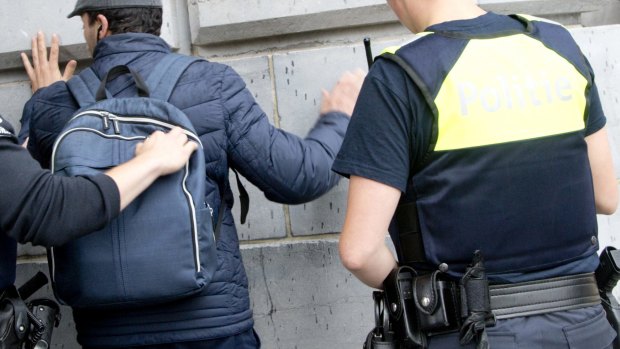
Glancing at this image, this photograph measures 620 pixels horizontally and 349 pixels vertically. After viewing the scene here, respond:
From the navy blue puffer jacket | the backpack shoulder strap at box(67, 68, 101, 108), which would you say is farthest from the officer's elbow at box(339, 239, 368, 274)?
the backpack shoulder strap at box(67, 68, 101, 108)

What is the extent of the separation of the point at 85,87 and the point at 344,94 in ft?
2.93

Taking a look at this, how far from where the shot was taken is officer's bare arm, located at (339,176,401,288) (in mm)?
1813

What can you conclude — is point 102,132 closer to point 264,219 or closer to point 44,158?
point 44,158

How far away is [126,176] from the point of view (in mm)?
2080

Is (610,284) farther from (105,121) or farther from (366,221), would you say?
(105,121)

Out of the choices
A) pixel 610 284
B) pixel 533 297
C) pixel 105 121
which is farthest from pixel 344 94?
pixel 533 297

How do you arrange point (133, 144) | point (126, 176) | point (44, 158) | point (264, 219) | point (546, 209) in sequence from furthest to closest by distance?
1. point (264, 219)
2. point (44, 158)
3. point (133, 144)
4. point (126, 176)
5. point (546, 209)

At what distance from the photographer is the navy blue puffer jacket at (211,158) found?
2.34m

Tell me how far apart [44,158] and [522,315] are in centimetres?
143

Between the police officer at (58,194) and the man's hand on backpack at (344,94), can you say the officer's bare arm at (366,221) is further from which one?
the man's hand on backpack at (344,94)

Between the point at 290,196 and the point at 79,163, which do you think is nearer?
the point at 79,163

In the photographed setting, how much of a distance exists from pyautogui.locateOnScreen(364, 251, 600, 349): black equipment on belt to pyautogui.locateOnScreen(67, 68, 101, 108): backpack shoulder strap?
1.00 metres

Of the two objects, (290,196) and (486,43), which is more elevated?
(486,43)

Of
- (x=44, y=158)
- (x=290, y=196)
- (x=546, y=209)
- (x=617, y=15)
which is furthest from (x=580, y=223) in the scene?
(x=617, y=15)
